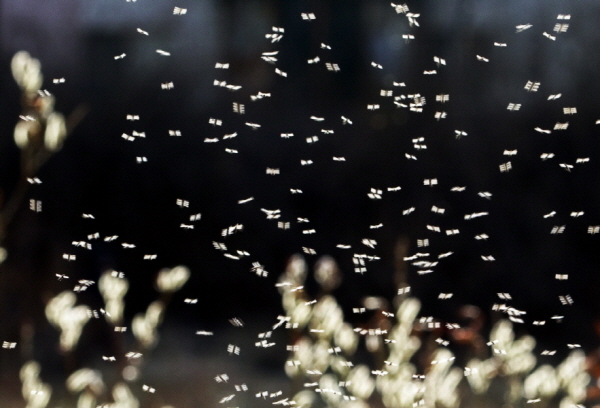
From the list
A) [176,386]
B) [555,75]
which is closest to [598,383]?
[555,75]

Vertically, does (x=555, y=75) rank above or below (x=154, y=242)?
above

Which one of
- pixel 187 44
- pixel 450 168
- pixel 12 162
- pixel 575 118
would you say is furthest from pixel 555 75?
pixel 12 162

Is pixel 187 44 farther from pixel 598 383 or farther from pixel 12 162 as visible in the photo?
pixel 598 383

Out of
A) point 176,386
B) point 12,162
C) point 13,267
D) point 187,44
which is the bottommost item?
point 176,386

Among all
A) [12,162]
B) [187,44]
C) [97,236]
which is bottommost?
[97,236]

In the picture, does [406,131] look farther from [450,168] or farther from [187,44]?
[187,44]

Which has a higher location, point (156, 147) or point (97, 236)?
point (156, 147)
